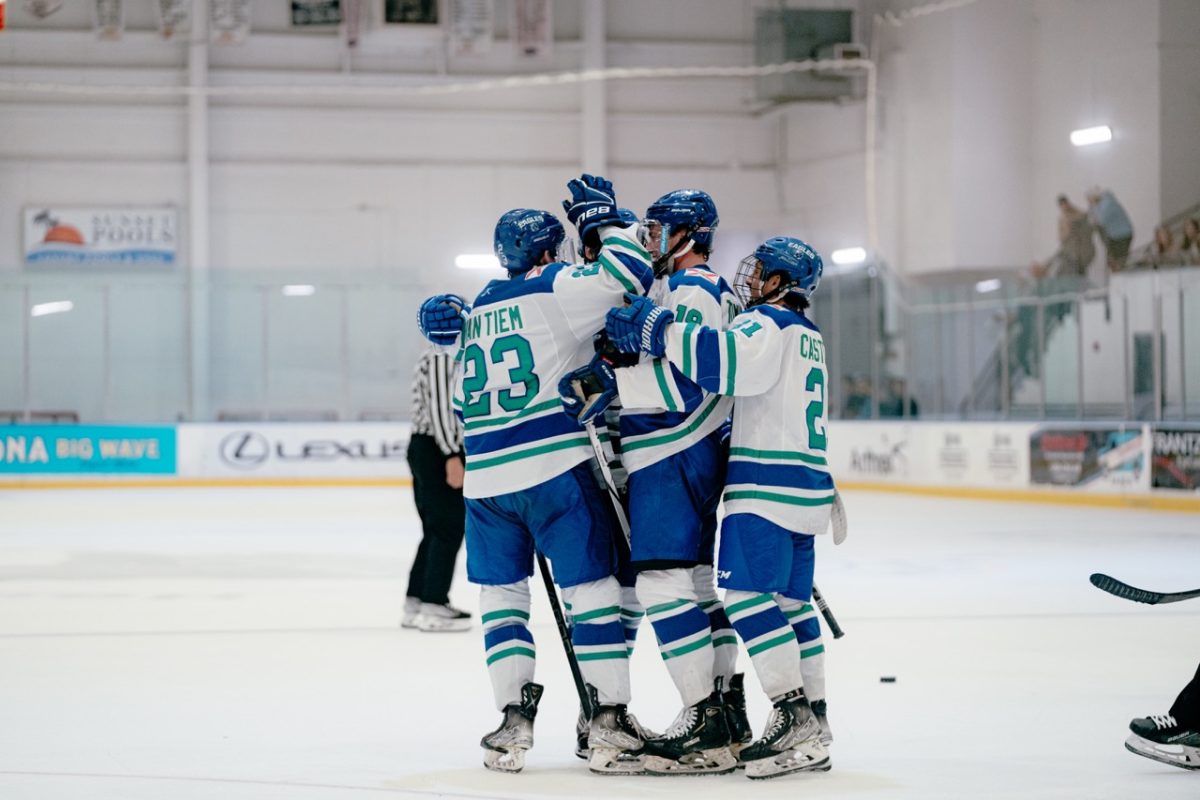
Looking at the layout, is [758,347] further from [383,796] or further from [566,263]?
[383,796]

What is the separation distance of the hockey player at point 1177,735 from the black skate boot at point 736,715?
0.93 meters

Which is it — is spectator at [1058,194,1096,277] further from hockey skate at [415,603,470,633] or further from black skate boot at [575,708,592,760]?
black skate boot at [575,708,592,760]

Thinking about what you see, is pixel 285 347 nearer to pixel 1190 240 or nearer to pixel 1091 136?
pixel 1091 136

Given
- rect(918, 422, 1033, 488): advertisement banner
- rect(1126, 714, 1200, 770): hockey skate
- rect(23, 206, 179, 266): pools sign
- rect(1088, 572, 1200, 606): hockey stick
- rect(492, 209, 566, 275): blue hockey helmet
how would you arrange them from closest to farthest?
rect(1088, 572, 1200, 606): hockey stick → rect(1126, 714, 1200, 770): hockey skate → rect(492, 209, 566, 275): blue hockey helmet → rect(918, 422, 1033, 488): advertisement banner → rect(23, 206, 179, 266): pools sign

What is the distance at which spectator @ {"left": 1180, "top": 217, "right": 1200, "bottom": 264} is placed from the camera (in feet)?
46.6

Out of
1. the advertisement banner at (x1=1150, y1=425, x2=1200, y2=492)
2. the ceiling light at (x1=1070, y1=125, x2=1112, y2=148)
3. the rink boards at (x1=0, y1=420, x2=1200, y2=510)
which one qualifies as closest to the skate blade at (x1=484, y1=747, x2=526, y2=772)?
the advertisement banner at (x1=1150, y1=425, x2=1200, y2=492)

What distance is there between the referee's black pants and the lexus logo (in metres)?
12.7

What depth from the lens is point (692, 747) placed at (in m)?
3.60

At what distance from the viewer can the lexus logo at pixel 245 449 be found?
61.2 ft

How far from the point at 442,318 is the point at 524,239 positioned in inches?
11.8

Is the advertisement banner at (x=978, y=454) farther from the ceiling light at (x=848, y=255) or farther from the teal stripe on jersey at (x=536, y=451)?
the teal stripe on jersey at (x=536, y=451)

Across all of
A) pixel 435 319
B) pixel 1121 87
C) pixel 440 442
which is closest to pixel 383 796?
pixel 435 319

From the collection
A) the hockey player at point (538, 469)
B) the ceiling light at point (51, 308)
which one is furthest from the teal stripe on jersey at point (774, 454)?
the ceiling light at point (51, 308)

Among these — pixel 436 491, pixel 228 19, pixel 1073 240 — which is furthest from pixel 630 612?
pixel 228 19
